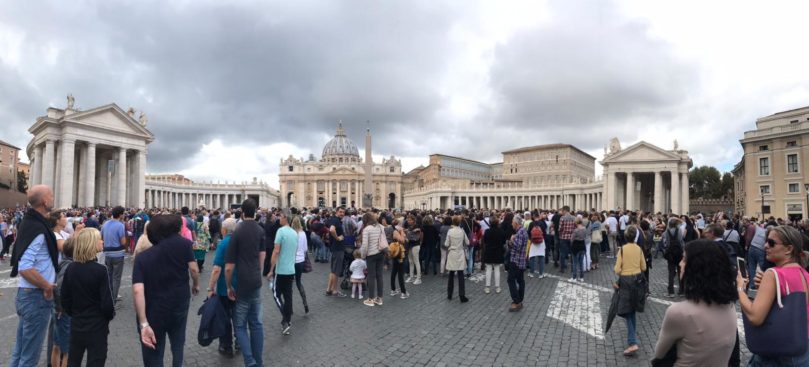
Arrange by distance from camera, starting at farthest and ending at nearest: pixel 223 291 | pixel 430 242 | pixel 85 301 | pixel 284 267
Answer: pixel 430 242
pixel 284 267
pixel 223 291
pixel 85 301

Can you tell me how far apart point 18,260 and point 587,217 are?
14.0 metres

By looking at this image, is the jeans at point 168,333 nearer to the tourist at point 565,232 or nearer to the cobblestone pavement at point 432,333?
the cobblestone pavement at point 432,333

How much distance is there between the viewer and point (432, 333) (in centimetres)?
658

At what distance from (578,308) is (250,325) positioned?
632cm

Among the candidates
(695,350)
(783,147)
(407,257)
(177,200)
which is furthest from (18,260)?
(177,200)

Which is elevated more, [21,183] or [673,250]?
[21,183]

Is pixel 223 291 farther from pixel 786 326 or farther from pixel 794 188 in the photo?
pixel 794 188

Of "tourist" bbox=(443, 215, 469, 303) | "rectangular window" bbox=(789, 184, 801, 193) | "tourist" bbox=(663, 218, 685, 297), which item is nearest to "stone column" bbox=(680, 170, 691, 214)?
"rectangular window" bbox=(789, 184, 801, 193)

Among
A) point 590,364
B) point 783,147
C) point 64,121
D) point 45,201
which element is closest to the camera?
point 45,201

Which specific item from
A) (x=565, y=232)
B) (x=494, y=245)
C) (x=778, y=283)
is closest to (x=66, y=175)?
(x=494, y=245)

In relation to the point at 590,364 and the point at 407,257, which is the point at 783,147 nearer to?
the point at 407,257

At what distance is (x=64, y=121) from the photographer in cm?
3300

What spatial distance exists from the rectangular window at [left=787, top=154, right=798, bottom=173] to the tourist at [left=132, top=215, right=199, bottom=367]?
4730 centimetres

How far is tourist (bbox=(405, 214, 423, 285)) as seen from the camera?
1102 centimetres
